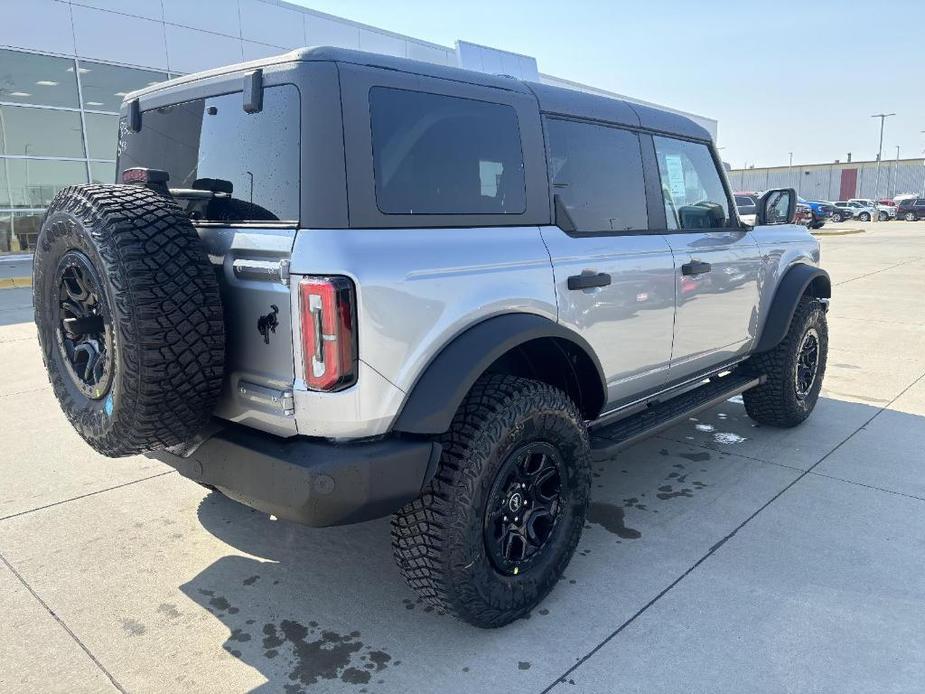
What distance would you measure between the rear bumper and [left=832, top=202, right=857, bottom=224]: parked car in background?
43281mm

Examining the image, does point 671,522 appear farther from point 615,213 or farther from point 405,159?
point 405,159

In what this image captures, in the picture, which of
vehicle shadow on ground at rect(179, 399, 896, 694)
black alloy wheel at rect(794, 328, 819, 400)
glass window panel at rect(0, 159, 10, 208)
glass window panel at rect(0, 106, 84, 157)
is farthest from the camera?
glass window panel at rect(0, 159, 10, 208)

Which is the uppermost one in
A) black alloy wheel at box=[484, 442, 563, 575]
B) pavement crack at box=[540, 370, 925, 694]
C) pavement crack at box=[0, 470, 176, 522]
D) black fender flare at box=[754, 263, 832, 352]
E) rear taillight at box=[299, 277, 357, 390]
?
rear taillight at box=[299, 277, 357, 390]

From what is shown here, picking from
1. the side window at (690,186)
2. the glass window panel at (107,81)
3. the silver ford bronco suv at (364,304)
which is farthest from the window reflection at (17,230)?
the side window at (690,186)

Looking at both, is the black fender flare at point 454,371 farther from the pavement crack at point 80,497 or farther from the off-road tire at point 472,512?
the pavement crack at point 80,497

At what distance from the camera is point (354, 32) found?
19141 millimetres

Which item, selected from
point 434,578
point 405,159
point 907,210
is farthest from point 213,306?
point 907,210

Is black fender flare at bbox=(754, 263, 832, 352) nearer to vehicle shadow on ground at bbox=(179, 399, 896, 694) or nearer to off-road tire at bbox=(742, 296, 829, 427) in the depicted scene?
off-road tire at bbox=(742, 296, 829, 427)

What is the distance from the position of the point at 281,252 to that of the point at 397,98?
2.25 ft

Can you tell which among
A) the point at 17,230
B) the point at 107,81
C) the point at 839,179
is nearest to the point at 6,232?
the point at 17,230

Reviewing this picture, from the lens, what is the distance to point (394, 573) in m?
3.04

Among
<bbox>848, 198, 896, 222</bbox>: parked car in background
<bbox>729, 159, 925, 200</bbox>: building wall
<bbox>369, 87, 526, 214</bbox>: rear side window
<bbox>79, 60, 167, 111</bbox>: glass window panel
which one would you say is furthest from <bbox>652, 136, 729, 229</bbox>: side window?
<bbox>729, 159, 925, 200</bbox>: building wall

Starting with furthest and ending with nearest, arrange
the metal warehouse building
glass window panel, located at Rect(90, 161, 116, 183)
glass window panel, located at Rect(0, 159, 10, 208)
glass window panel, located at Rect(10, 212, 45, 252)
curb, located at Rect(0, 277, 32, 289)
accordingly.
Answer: the metal warehouse building, glass window panel, located at Rect(90, 161, 116, 183), glass window panel, located at Rect(10, 212, 45, 252), glass window panel, located at Rect(0, 159, 10, 208), curb, located at Rect(0, 277, 32, 289)

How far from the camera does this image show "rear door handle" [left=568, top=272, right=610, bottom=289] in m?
2.88
